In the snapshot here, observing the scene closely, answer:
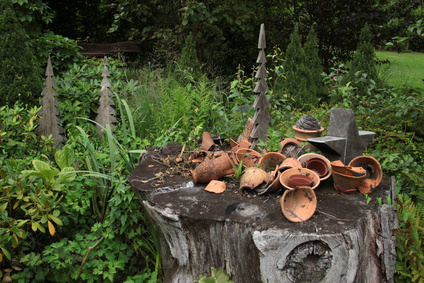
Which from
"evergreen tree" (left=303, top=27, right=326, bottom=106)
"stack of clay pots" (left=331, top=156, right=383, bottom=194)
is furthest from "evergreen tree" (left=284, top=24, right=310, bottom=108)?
"stack of clay pots" (left=331, top=156, right=383, bottom=194)

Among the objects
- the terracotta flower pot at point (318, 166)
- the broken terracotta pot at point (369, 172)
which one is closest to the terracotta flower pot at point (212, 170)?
the terracotta flower pot at point (318, 166)

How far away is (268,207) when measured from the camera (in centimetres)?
206

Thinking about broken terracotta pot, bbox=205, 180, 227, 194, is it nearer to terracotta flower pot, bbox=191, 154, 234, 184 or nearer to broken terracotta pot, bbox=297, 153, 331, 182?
terracotta flower pot, bbox=191, 154, 234, 184

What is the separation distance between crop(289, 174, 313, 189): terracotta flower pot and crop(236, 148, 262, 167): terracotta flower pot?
0.45m

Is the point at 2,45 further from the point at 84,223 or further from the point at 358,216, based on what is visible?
the point at 358,216

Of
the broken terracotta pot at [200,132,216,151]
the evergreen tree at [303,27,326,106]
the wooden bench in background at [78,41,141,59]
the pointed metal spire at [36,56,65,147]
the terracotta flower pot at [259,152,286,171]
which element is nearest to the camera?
the terracotta flower pot at [259,152,286,171]

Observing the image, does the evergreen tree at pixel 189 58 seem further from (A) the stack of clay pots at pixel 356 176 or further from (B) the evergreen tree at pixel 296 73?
(A) the stack of clay pots at pixel 356 176

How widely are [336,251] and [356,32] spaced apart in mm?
6515

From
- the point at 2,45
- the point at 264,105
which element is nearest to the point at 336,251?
the point at 264,105

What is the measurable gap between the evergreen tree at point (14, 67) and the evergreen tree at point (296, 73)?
3788 mm

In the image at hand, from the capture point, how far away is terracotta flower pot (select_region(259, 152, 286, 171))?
8.04 ft

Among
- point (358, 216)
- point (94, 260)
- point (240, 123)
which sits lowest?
point (94, 260)

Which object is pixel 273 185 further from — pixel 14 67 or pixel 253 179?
pixel 14 67

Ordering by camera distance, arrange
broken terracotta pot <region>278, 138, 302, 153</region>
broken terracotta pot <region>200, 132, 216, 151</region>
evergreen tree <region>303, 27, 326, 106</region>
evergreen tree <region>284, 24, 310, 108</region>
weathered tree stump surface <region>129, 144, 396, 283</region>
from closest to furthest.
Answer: weathered tree stump surface <region>129, 144, 396, 283</region>, broken terracotta pot <region>278, 138, 302, 153</region>, broken terracotta pot <region>200, 132, 216, 151</region>, evergreen tree <region>284, 24, 310, 108</region>, evergreen tree <region>303, 27, 326, 106</region>
